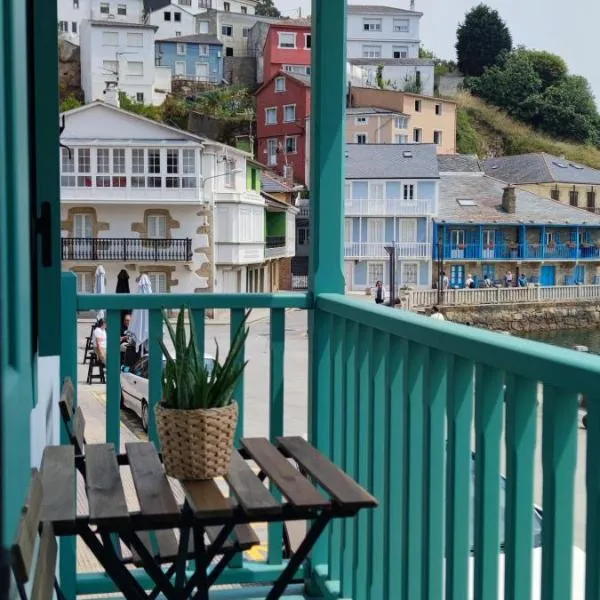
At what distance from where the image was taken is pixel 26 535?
1024 millimetres

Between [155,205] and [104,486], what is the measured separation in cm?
3217

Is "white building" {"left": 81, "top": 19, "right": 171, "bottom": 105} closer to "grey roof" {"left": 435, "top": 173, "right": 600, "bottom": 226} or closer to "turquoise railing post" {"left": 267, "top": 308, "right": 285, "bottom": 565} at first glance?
"grey roof" {"left": 435, "top": 173, "right": 600, "bottom": 226}

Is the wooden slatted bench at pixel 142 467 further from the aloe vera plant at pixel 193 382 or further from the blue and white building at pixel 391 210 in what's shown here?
the blue and white building at pixel 391 210

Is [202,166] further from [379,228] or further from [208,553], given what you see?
[208,553]

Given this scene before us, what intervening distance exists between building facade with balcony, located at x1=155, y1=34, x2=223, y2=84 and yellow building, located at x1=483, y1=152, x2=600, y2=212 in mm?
45681

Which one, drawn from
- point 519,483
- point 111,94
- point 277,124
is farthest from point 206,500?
point 111,94

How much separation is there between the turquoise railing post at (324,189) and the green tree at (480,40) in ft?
11.5

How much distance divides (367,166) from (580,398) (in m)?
9.88

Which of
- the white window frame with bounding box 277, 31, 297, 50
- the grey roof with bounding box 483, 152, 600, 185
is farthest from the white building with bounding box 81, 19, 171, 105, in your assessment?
the grey roof with bounding box 483, 152, 600, 185

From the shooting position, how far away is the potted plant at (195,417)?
166 centimetres

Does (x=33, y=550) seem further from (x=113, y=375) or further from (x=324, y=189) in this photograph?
(x=324, y=189)

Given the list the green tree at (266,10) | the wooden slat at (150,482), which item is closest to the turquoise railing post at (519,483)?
the wooden slat at (150,482)

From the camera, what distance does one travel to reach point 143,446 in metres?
1.90

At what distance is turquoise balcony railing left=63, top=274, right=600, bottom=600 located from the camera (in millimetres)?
1142
